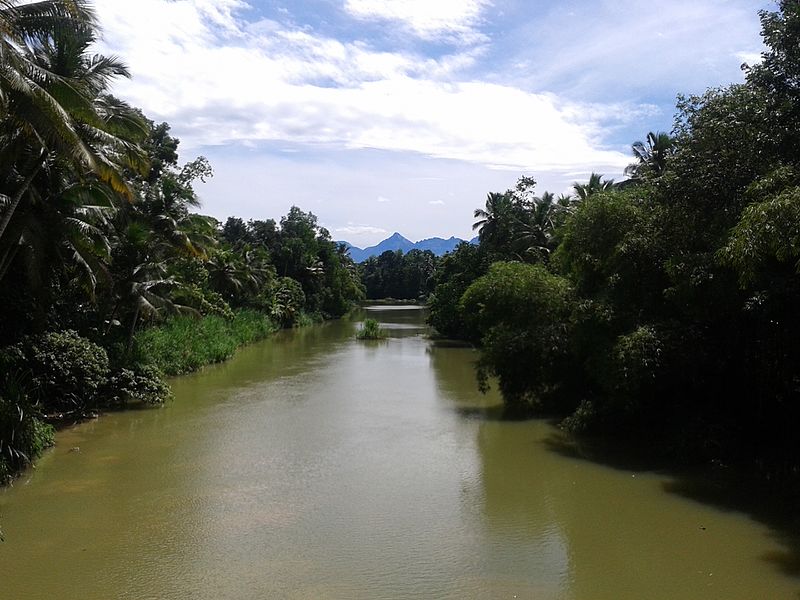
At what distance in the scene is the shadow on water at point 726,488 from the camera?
854 cm

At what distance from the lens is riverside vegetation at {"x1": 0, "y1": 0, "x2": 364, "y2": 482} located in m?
10.5

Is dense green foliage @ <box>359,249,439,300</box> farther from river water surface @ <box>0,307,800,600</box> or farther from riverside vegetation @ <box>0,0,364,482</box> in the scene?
river water surface @ <box>0,307,800,600</box>

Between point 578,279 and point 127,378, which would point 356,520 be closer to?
point 578,279

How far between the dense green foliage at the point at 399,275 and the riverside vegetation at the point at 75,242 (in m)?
66.9

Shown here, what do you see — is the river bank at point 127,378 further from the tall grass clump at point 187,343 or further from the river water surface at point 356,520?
the river water surface at point 356,520

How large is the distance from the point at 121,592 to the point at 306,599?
2.05 meters

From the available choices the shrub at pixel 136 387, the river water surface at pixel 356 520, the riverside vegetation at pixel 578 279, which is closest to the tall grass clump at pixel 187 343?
the riverside vegetation at pixel 578 279

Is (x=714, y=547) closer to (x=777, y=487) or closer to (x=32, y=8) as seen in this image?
(x=777, y=487)

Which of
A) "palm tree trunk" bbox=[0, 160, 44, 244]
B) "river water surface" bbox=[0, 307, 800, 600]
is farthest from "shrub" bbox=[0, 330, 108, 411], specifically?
"palm tree trunk" bbox=[0, 160, 44, 244]

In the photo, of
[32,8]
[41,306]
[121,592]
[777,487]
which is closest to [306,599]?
[121,592]

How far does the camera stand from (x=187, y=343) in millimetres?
24219

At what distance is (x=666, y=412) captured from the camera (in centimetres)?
1274

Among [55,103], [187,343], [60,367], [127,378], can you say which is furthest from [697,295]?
[187,343]

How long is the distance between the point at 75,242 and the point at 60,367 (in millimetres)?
2761
